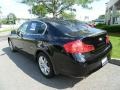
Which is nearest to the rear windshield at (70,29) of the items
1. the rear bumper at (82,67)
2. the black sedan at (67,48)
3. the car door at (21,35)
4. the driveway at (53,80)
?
the black sedan at (67,48)

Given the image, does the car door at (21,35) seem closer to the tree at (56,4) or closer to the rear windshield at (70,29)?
the rear windshield at (70,29)

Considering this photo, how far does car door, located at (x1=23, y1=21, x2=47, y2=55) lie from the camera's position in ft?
17.0

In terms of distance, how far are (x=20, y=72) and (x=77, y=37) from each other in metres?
2.40

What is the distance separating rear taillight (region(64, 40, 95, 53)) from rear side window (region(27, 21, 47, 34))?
1.24 metres

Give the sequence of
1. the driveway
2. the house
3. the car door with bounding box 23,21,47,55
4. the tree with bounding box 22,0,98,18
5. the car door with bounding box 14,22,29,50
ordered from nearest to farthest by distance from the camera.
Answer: the driveway
the car door with bounding box 23,21,47,55
the car door with bounding box 14,22,29,50
the tree with bounding box 22,0,98,18
the house

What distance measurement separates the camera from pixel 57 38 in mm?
4473

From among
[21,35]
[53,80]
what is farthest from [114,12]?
[53,80]

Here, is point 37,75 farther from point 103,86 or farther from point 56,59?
point 103,86

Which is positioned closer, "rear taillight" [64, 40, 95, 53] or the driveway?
"rear taillight" [64, 40, 95, 53]

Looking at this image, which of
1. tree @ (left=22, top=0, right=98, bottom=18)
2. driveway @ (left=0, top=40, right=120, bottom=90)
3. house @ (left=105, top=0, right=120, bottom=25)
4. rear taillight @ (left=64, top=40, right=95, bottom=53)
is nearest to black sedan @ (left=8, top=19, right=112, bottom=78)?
rear taillight @ (left=64, top=40, right=95, bottom=53)

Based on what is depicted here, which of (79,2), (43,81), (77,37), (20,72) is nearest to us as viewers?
(77,37)

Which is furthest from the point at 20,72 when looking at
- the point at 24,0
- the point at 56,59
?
the point at 24,0

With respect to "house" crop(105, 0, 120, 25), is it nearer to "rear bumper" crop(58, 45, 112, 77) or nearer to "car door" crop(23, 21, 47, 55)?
"car door" crop(23, 21, 47, 55)

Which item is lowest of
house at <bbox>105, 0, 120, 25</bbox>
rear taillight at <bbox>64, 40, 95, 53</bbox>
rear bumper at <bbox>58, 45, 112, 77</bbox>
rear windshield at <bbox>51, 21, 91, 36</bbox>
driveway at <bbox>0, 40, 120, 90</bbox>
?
driveway at <bbox>0, 40, 120, 90</bbox>
